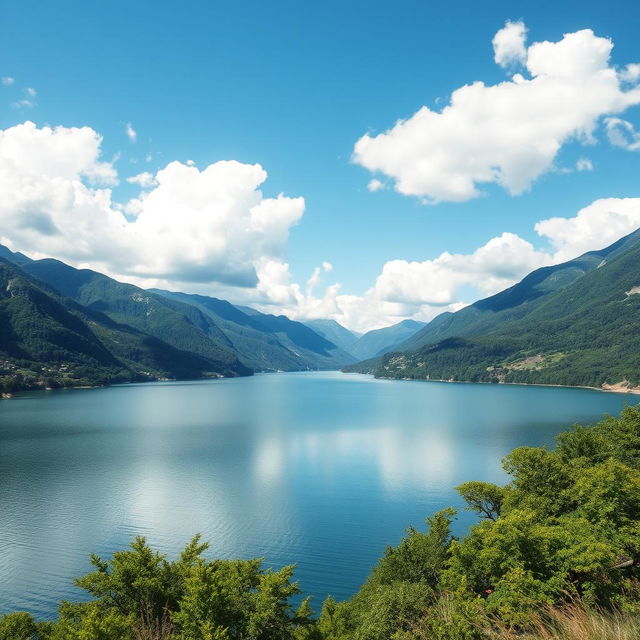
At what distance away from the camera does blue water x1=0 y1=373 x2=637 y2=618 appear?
48688 mm

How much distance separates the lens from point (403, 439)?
119625 mm

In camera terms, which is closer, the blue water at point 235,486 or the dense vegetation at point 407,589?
the dense vegetation at point 407,589

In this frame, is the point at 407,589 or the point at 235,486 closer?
the point at 407,589

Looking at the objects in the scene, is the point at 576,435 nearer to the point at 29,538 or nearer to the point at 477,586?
the point at 477,586

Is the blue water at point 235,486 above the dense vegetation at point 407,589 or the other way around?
the other way around

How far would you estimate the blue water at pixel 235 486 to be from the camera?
160ft

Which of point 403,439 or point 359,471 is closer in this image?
point 359,471

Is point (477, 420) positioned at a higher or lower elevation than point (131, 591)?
lower

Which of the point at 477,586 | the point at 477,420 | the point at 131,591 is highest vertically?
Result: the point at 131,591

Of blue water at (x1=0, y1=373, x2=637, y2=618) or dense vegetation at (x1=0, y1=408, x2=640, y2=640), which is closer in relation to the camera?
dense vegetation at (x1=0, y1=408, x2=640, y2=640)

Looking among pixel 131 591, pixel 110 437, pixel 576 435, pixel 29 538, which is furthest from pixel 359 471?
pixel 110 437

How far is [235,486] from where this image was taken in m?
75.0

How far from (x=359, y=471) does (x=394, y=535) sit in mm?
32881

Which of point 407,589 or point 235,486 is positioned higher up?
point 407,589
